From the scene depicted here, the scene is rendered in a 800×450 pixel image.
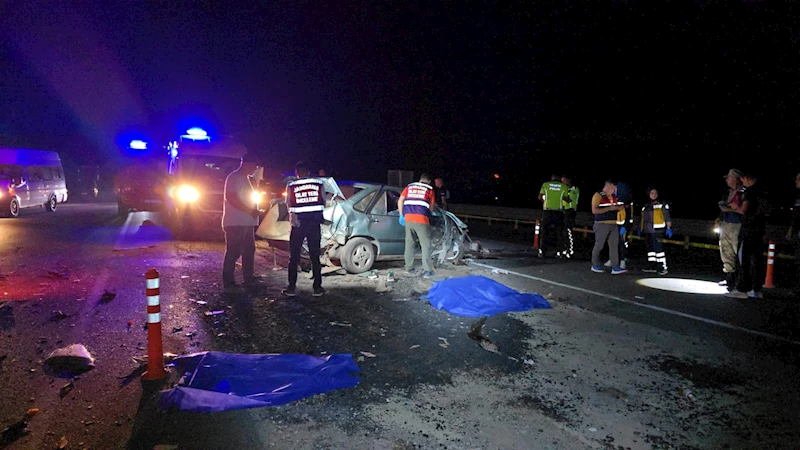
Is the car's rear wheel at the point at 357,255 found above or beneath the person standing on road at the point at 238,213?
beneath

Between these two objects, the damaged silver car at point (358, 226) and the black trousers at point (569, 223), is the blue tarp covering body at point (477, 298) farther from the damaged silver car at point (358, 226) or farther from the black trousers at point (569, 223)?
the black trousers at point (569, 223)

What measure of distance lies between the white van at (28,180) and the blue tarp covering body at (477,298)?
1841 cm

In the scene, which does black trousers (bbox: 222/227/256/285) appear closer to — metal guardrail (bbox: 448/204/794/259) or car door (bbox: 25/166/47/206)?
metal guardrail (bbox: 448/204/794/259)

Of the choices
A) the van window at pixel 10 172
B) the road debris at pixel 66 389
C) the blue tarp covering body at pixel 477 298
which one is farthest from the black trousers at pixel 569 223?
the van window at pixel 10 172

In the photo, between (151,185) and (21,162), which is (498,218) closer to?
(151,185)

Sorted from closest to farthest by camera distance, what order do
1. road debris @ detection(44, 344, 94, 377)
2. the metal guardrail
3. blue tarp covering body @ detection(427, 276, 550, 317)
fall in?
1. road debris @ detection(44, 344, 94, 377)
2. blue tarp covering body @ detection(427, 276, 550, 317)
3. the metal guardrail

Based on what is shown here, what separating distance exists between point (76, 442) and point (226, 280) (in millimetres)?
4383

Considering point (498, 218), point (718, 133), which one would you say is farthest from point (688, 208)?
point (498, 218)

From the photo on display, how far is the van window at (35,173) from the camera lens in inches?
796

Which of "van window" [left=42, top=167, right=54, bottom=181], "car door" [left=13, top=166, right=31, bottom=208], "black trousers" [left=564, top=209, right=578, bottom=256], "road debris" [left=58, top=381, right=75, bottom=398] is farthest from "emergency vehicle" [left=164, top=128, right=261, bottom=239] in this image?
"van window" [left=42, top=167, right=54, bottom=181]

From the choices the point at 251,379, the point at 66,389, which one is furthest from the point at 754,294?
the point at 66,389

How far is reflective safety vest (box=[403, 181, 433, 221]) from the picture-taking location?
28.3ft

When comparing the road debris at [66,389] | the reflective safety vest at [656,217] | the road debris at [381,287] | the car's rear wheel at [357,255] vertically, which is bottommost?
the road debris at [66,389]

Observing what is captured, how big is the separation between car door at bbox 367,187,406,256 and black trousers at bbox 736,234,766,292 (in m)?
5.60
